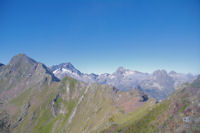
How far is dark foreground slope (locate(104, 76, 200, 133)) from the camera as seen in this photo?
11866 centimetres

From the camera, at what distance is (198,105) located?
420 feet

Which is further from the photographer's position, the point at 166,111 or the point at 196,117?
the point at 166,111

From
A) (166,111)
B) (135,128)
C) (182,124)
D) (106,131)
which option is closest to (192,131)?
(182,124)

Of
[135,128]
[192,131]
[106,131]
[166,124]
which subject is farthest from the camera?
[106,131]

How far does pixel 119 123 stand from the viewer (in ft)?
591

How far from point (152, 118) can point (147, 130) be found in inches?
601

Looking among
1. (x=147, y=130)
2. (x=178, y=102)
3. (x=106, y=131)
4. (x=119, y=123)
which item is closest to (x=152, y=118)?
(x=147, y=130)

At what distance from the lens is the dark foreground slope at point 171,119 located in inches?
4672

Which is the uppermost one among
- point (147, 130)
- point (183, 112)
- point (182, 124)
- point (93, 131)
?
point (183, 112)

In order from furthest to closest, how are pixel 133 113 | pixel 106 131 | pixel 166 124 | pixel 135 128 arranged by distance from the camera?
pixel 133 113
pixel 106 131
pixel 135 128
pixel 166 124

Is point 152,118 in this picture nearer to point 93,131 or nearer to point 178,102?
point 178,102

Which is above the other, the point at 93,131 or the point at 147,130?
the point at 147,130

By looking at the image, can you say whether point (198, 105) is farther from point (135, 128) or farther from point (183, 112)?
point (135, 128)

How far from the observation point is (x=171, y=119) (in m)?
138
